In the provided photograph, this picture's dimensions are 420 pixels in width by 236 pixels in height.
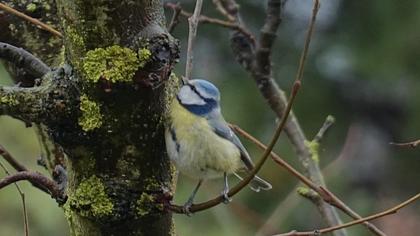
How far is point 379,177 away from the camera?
235 inches

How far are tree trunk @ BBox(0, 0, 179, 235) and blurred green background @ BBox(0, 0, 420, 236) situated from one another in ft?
11.2

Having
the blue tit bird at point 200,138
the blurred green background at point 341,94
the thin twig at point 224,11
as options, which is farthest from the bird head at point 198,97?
the blurred green background at point 341,94

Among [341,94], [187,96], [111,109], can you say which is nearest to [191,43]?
[187,96]

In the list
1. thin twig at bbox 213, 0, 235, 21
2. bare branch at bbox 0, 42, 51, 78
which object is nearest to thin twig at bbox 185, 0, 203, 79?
bare branch at bbox 0, 42, 51, 78

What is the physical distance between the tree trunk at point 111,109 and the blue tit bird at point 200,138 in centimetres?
2

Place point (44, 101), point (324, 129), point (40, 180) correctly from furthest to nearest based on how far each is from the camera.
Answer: point (324, 129)
point (40, 180)
point (44, 101)

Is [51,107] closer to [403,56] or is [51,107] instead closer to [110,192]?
[110,192]

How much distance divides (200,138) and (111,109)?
0.75ft

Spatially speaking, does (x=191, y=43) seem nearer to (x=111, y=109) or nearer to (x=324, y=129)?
(x=111, y=109)

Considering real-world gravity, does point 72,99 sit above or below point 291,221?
above

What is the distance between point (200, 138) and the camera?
1.24 m

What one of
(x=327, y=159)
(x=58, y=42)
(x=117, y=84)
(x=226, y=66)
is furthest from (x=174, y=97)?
(x=226, y=66)

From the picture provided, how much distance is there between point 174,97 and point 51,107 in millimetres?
198

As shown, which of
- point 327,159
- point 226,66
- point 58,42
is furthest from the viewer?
point 226,66
